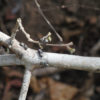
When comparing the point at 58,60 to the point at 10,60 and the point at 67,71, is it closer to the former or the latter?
the point at 10,60

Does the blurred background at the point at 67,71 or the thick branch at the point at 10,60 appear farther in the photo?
the blurred background at the point at 67,71

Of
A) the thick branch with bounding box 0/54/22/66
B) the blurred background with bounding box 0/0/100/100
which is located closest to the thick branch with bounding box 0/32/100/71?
the thick branch with bounding box 0/54/22/66

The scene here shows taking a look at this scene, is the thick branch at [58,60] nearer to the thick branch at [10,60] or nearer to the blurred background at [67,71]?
the thick branch at [10,60]

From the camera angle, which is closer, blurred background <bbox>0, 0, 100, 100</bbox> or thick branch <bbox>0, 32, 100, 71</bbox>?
thick branch <bbox>0, 32, 100, 71</bbox>

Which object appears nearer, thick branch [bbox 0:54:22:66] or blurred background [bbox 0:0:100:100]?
thick branch [bbox 0:54:22:66]

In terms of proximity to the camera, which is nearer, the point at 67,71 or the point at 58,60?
the point at 58,60

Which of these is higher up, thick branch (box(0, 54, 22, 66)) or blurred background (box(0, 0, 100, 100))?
blurred background (box(0, 0, 100, 100))

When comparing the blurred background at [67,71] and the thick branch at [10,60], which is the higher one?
the blurred background at [67,71]

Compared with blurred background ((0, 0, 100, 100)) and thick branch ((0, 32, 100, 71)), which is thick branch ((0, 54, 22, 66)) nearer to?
thick branch ((0, 32, 100, 71))

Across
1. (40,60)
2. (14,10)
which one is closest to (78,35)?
(14,10)

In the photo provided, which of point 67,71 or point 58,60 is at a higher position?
point 67,71

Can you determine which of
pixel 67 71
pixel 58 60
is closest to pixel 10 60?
pixel 58 60

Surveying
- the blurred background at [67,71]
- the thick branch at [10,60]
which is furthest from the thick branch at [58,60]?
the blurred background at [67,71]

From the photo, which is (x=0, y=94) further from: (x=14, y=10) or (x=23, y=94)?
(x=23, y=94)
